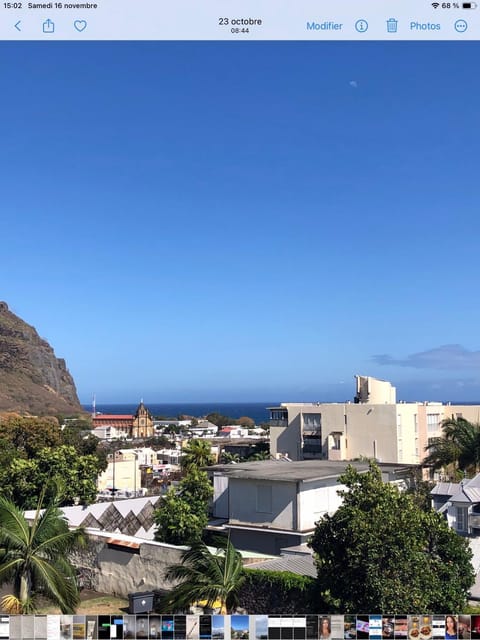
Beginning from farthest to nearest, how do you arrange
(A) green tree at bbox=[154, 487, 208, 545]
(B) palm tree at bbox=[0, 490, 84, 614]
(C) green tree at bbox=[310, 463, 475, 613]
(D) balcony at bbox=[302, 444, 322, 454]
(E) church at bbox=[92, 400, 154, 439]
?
1. (E) church at bbox=[92, 400, 154, 439]
2. (D) balcony at bbox=[302, 444, 322, 454]
3. (A) green tree at bbox=[154, 487, 208, 545]
4. (C) green tree at bbox=[310, 463, 475, 613]
5. (B) palm tree at bbox=[0, 490, 84, 614]

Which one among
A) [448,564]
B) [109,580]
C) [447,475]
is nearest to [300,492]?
[109,580]

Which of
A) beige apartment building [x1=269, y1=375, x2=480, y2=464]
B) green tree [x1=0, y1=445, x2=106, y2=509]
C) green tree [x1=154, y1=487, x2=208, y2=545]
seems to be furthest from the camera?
beige apartment building [x1=269, y1=375, x2=480, y2=464]

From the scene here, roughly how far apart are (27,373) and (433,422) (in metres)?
137

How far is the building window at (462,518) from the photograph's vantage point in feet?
59.1

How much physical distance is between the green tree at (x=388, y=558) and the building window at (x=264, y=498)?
8952 millimetres

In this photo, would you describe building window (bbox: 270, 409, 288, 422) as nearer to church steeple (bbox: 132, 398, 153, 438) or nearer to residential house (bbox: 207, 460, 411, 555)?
residential house (bbox: 207, 460, 411, 555)

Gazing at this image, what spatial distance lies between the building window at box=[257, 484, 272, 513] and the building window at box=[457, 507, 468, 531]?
24.7 ft

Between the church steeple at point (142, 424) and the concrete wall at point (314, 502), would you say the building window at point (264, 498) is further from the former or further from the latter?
Result: the church steeple at point (142, 424)

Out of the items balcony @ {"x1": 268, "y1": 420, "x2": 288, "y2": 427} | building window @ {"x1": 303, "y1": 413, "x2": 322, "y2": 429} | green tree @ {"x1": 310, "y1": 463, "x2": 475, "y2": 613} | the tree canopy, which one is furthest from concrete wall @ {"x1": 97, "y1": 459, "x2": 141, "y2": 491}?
green tree @ {"x1": 310, "y1": 463, "x2": 475, "y2": 613}

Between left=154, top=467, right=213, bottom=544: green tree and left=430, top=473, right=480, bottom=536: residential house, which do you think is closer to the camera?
left=430, top=473, right=480, bottom=536: residential house

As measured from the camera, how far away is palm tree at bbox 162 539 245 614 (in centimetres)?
1264

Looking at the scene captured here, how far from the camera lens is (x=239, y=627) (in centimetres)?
1034

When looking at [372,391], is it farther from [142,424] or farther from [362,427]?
[142,424]

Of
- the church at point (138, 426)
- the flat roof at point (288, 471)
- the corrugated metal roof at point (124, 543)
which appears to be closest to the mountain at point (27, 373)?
the church at point (138, 426)
